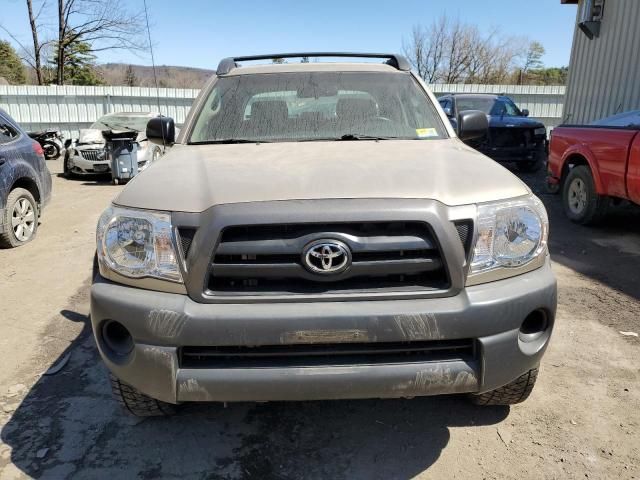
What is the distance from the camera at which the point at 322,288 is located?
2.02m

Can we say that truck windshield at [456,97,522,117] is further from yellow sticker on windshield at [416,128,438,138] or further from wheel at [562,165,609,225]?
yellow sticker on windshield at [416,128,438,138]

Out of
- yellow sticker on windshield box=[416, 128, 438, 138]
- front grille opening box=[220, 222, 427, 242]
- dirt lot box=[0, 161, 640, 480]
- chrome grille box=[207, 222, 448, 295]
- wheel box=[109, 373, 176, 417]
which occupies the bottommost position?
dirt lot box=[0, 161, 640, 480]

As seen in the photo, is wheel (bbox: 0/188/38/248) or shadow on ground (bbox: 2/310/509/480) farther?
wheel (bbox: 0/188/38/248)

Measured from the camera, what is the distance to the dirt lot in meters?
2.35

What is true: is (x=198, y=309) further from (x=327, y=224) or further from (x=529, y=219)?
(x=529, y=219)

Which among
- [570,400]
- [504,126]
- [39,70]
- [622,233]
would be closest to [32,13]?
[39,70]

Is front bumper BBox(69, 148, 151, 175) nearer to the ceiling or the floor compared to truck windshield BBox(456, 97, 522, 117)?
Answer: nearer to the floor

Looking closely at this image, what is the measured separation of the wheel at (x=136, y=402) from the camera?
2393 mm

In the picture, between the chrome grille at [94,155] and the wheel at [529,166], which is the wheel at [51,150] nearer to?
the chrome grille at [94,155]

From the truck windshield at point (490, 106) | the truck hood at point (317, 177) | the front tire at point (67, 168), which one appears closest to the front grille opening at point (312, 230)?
the truck hood at point (317, 177)

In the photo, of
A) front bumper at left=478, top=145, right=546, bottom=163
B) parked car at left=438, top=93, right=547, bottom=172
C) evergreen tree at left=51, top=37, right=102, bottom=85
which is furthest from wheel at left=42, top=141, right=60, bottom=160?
evergreen tree at left=51, top=37, right=102, bottom=85

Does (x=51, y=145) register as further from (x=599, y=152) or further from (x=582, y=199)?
(x=599, y=152)

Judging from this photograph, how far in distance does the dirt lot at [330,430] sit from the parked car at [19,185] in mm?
2527

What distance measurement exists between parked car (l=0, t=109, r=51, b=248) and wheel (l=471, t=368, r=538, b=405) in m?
5.38
